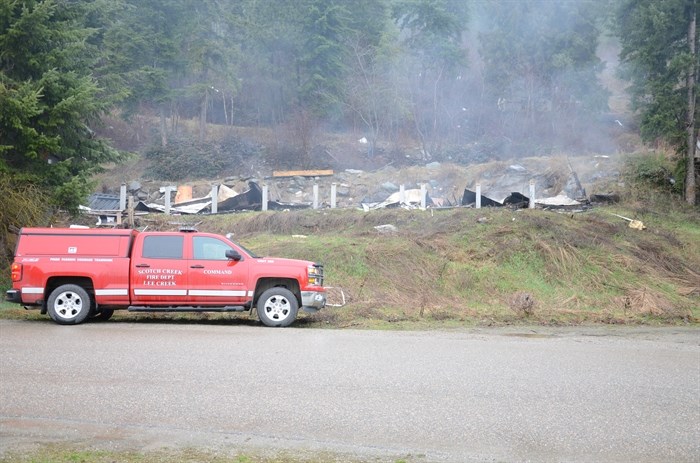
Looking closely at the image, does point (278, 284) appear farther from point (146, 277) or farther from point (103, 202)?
point (103, 202)

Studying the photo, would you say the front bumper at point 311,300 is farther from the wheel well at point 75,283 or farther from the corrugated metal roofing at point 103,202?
the corrugated metal roofing at point 103,202

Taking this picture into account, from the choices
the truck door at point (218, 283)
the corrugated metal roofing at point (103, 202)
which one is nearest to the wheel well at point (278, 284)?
the truck door at point (218, 283)

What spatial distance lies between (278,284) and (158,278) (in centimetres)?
221

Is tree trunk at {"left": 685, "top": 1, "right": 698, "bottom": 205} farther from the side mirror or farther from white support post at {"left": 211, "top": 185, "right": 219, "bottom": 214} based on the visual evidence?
the side mirror

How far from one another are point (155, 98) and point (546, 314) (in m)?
30.5

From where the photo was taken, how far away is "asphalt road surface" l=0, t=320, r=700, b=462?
5.85m

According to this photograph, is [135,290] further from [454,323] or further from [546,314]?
[546,314]

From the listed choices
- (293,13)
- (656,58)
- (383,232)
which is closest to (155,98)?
(293,13)

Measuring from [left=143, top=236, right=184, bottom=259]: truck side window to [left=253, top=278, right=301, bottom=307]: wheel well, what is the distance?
1.58 meters

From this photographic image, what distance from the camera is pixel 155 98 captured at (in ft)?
130

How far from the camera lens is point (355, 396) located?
725cm

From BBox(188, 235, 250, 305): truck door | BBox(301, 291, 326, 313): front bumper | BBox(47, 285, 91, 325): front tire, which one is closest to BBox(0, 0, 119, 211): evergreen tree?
BBox(47, 285, 91, 325): front tire

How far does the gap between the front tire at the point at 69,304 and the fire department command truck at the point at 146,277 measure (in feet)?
0.05

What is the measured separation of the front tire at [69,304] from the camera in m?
12.4
